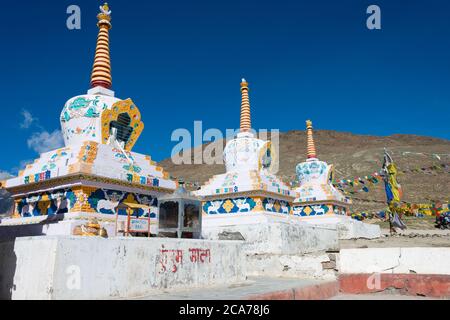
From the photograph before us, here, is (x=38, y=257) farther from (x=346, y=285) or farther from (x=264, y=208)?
(x=264, y=208)

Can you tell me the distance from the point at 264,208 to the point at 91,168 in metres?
7.45

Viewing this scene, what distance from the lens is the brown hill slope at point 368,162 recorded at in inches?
1714

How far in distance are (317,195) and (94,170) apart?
526 inches

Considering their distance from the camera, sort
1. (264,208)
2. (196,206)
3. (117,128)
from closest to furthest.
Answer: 1. (196,206)
2. (117,128)
3. (264,208)

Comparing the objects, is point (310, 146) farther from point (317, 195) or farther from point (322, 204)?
point (322, 204)

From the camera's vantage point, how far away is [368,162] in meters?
59.5

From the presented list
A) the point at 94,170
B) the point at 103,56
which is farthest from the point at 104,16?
the point at 94,170

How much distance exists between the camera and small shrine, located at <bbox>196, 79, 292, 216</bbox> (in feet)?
48.8

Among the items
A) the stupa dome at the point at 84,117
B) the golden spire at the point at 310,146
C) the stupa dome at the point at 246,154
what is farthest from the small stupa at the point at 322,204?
A: the stupa dome at the point at 84,117

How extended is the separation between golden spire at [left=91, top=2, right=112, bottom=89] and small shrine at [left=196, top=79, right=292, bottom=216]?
5436mm

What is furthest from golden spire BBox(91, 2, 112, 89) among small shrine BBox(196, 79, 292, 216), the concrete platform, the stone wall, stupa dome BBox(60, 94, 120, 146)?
the concrete platform

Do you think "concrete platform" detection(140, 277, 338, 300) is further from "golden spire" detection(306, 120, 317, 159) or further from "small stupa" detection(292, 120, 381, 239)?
"golden spire" detection(306, 120, 317, 159)
